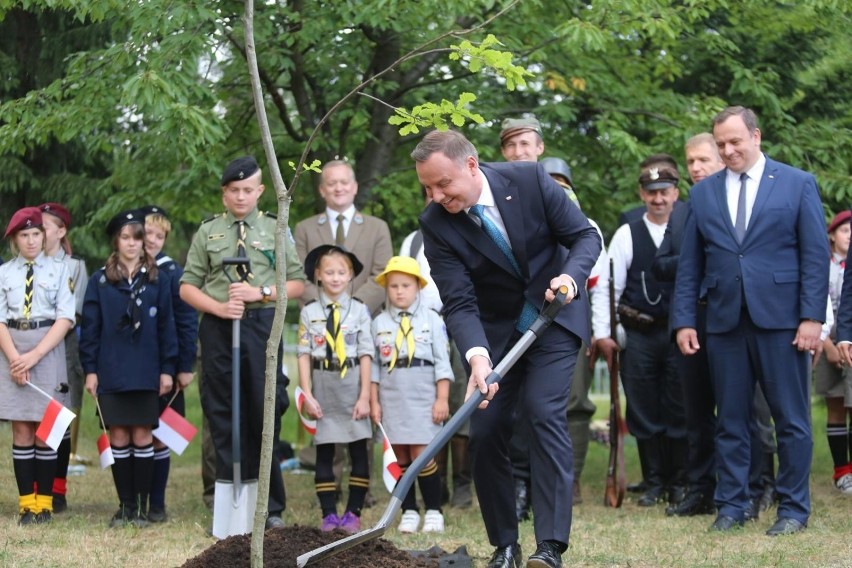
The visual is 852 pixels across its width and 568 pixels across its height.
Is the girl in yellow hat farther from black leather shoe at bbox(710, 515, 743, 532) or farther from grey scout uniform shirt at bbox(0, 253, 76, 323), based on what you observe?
grey scout uniform shirt at bbox(0, 253, 76, 323)

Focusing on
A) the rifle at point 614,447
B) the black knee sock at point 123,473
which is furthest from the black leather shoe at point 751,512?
the black knee sock at point 123,473

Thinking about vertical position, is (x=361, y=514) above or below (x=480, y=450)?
below

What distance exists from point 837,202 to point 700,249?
3.61 m

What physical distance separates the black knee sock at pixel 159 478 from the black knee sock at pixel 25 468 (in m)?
Result: 0.75

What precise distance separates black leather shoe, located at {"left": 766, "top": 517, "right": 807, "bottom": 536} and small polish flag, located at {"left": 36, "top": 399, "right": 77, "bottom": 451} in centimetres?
418

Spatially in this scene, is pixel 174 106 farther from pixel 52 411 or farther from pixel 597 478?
pixel 597 478

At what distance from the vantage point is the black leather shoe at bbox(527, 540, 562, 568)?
5141 mm

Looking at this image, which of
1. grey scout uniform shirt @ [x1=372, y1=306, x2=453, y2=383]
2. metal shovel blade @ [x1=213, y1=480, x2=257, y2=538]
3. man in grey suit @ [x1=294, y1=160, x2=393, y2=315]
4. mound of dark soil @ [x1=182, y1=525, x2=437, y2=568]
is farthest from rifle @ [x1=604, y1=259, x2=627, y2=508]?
mound of dark soil @ [x1=182, y1=525, x2=437, y2=568]

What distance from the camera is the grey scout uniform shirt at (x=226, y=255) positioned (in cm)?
739

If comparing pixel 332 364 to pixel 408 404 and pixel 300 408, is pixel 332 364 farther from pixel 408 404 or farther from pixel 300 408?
pixel 408 404

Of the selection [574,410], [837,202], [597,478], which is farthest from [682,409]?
[837,202]

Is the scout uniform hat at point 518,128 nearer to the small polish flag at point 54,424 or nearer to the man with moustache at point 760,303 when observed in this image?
the man with moustache at point 760,303

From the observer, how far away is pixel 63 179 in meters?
11.8

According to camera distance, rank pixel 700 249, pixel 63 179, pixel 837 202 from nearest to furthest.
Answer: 1. pixel 700 249
2. pixel 837 202
3. pixel 63 179
